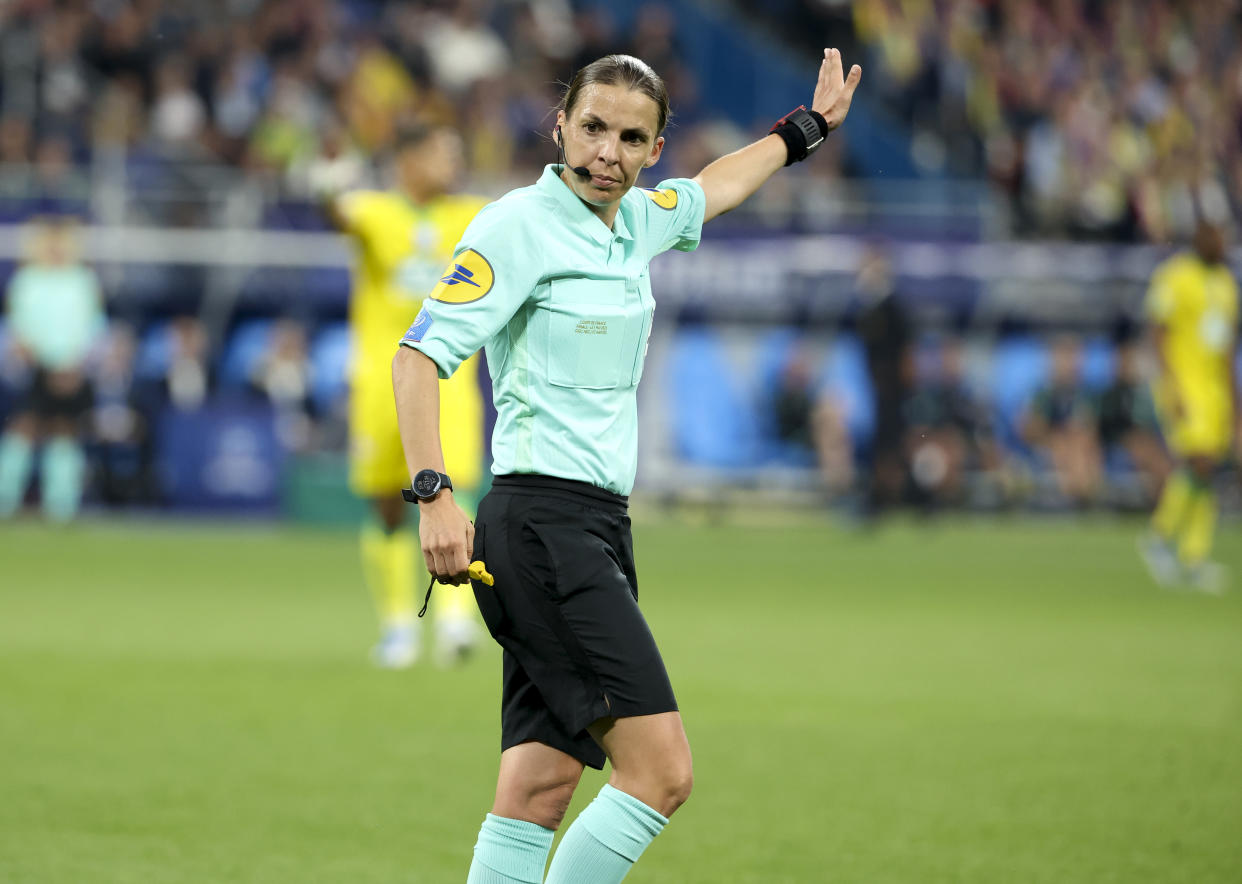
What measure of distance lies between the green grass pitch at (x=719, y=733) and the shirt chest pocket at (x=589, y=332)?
1776 millimetres

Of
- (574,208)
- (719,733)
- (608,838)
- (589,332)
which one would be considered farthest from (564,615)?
(719,733)

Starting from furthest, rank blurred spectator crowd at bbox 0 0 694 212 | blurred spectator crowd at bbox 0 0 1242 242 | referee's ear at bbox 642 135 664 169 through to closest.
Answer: blurred spectator crowd at bbox 0 0 1242 242 → blurred spectator crowd at bbox 0 0 694 212 → referee's ear at bbox 642 135 664 169

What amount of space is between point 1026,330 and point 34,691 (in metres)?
16.9

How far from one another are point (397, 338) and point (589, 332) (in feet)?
18.3

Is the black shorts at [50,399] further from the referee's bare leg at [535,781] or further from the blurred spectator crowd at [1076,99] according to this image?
the referee's bare leg at [535,781]

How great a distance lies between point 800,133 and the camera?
14.8ft

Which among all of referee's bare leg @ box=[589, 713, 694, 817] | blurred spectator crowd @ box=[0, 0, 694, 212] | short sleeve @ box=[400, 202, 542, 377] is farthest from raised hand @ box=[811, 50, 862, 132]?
blurred spectator crowd @ box=[0, 0, 694, 212]

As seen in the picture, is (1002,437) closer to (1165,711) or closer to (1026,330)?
(1026,330)

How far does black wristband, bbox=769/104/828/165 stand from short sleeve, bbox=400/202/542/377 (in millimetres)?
1091

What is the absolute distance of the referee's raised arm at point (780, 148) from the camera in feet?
14.3

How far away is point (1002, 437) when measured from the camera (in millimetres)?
22750

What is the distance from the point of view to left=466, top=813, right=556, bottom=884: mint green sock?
3658 millimetres

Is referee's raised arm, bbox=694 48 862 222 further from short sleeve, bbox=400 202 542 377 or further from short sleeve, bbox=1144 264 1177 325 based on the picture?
short sleeve, bbox=1144 264 1177 325

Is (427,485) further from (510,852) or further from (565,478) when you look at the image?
(510,852)
